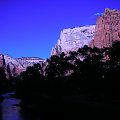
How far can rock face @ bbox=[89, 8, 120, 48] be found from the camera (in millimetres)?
176988

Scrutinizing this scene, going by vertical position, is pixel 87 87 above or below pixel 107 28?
below

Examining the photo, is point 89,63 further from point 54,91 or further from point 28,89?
point 28,89

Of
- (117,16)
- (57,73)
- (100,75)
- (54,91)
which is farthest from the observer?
(117,16)

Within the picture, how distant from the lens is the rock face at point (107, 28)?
176988 millimetres

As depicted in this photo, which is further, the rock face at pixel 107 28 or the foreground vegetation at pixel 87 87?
the rock face at pixel 107 28

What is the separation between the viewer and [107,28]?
7249 inches

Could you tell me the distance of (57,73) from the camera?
10875 cm

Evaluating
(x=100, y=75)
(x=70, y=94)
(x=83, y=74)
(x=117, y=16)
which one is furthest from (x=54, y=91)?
(x=117, y=16)

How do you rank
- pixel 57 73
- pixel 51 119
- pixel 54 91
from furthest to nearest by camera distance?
pixel 57 73 → pixel 54 91 → pixel 51 119

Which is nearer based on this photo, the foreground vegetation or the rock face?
the foreground vegetation

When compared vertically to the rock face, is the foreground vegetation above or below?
below

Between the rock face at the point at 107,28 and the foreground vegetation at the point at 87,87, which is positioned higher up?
the rock face at the point at 107,28

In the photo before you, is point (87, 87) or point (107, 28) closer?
point (87, 87)

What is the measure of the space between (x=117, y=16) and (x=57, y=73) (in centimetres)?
9001
